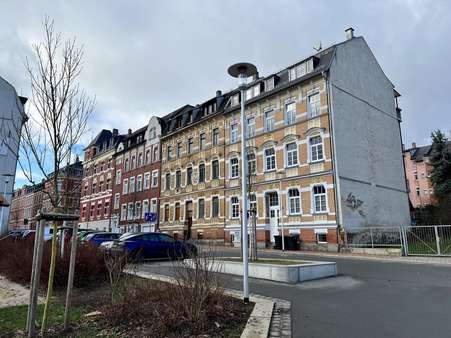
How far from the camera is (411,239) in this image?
1820cm

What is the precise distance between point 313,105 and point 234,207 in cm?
1099

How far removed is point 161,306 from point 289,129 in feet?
71.0

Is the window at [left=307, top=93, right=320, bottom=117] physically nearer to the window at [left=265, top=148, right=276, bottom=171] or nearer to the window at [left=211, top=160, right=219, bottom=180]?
the window at [left=265, top=148, right=276, bottom=171]

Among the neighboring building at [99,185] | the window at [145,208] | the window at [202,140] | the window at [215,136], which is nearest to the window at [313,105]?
the window at [215,136]

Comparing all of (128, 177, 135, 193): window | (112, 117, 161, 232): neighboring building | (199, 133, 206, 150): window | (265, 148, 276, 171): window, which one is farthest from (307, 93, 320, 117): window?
(128, 177, 135, 193): window

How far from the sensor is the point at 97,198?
5141cm

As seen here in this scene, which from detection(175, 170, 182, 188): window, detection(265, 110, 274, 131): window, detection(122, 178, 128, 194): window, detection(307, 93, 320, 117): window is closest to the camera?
detection(307, 93, 320, 117): window

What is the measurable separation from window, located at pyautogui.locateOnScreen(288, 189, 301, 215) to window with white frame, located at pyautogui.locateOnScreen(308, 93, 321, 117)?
5883 millimetres

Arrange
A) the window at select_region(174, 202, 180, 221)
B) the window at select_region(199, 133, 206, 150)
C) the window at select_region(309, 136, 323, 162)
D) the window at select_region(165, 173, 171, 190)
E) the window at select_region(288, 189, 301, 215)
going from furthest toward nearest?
the window at select_region(165, 173, 171, 190)
the window at select_region(174, 202, 180, 221)
the window at select_region(199, 133, 206, 150)
the window at select_region(288, 189, 301, 215)
the window at select_region(309, 136, 323, 162)

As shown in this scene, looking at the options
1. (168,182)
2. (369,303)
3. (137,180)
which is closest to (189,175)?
(168,182)

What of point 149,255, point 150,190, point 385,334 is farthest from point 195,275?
point 150,190

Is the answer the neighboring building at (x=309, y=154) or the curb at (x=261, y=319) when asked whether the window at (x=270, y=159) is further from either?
the curb at (x=261, y=319)

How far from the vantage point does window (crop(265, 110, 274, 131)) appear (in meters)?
27.6

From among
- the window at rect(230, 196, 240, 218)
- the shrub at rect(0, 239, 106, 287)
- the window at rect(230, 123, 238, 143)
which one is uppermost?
the window at rect(230, 123, 238, 143)
